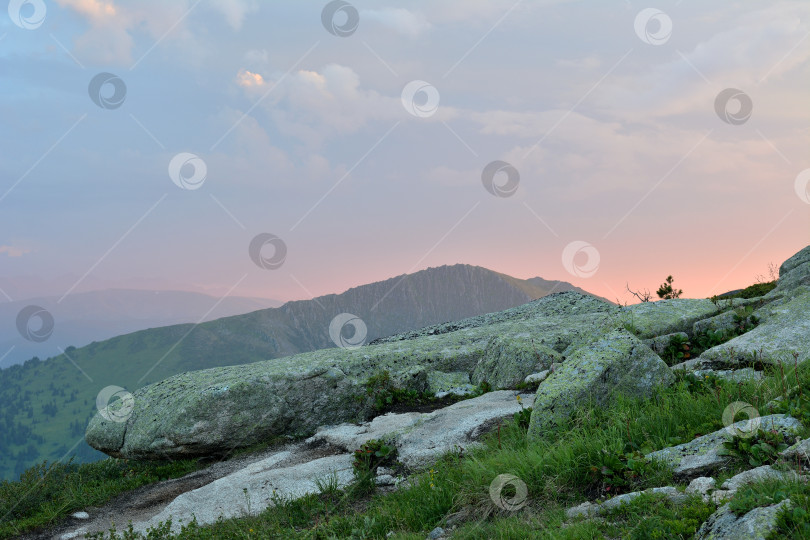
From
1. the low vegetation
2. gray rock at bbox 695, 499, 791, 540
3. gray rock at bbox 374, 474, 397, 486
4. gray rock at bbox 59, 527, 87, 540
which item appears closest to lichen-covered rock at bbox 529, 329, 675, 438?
the low vegetation

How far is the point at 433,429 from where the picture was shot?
1198 centimetres

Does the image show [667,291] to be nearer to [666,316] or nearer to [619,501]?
[666,316]

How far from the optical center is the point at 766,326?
12.8 metres

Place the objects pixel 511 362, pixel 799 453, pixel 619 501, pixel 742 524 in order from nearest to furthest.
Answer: pixel 742 524 < pixel 799 453 < pixel 619 501 < pixel 511 362

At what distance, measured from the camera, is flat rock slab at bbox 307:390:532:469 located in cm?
1092

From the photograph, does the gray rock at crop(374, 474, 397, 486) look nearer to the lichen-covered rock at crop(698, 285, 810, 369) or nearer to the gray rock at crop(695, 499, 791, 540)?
the gray rock at crop(695, 499, 791, 540)

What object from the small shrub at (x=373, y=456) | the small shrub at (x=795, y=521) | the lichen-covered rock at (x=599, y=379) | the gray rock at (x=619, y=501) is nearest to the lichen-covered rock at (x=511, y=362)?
the lichen-covered rock at (x=599, y=379)

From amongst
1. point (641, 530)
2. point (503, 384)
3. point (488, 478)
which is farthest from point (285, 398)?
point (641, 530)

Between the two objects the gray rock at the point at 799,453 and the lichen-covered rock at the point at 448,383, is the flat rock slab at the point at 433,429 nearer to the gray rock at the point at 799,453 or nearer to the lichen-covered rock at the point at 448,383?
the lichen-covered rock at the point at 448,383

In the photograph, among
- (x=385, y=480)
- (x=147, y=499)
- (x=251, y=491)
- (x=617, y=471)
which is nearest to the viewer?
(x=617, y=471)

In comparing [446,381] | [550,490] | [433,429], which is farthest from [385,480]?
[446,381]

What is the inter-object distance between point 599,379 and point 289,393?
10368 millimetres

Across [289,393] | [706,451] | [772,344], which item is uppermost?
[289,393]

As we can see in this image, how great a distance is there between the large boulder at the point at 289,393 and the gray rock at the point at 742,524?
9.63m
